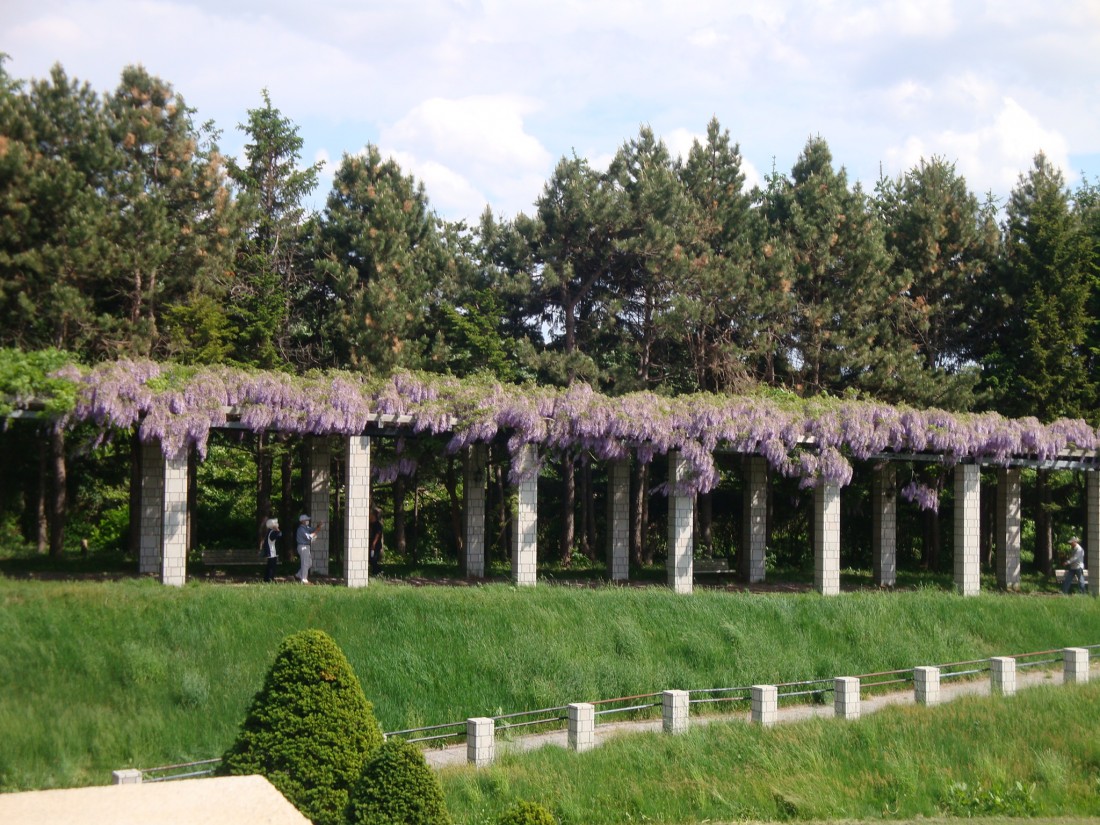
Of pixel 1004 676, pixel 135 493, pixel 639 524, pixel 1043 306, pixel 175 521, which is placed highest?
pixel 1043 306

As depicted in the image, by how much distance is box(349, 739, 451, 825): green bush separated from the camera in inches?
365

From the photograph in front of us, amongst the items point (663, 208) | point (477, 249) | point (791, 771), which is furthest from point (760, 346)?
point (791, 771)

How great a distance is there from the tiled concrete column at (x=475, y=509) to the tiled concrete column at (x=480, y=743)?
10414 millimetres

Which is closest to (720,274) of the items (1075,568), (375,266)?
(375,266)

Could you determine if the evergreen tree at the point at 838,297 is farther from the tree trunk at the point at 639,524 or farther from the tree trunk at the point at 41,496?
the tree trunk at the point at 41,496

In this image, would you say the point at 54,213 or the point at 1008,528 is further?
the point at 1008,528

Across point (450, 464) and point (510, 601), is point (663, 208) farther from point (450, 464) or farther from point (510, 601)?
point (510, 601)

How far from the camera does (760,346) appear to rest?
32344 millimetres

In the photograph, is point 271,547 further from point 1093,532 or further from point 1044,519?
point 1044,519

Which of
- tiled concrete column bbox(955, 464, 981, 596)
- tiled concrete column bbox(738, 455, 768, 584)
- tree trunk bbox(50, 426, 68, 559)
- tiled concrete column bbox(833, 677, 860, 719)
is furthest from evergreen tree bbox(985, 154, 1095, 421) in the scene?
tree trunk bbox(50, 426, 68, 559)

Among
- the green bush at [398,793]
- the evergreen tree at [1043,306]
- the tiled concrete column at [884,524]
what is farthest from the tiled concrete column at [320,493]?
the evergreen tree at [1043,306]

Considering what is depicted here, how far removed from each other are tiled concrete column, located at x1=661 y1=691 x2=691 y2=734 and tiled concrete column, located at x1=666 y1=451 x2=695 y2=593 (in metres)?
7.89

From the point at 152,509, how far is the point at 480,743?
33.1 feet

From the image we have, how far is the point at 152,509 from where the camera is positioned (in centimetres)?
2139
